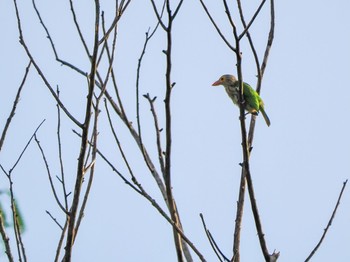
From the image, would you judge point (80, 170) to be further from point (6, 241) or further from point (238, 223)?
point (238, 223)

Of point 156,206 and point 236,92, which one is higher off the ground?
point 236,92

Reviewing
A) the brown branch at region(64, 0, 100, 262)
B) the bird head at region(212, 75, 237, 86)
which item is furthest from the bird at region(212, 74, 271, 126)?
the brown branch at region(64, 0, 100, 262)

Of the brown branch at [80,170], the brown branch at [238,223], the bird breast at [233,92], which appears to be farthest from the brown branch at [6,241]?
the bird breast at [233,92]

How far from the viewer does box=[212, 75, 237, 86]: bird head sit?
8.98 metres

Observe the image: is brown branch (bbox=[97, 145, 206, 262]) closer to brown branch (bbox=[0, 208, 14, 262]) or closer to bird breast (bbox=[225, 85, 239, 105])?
brown branch (bbox=[0, 208, 14, 262])

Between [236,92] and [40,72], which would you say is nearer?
[40,72]

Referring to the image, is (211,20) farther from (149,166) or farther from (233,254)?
(233,254)

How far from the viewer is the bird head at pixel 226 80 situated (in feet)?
29.5

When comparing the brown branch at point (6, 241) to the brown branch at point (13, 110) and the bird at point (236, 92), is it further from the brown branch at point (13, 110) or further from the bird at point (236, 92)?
the bird at point (236, 92)

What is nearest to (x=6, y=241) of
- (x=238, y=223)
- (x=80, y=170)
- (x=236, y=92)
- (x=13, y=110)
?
(x=80, y=170)

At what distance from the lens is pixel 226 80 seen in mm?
9070

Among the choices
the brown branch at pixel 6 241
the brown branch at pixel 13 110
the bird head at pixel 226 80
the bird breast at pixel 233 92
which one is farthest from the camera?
the bird head at pixel 226 80

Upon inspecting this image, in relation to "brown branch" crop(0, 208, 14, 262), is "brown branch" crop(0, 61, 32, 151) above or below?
above

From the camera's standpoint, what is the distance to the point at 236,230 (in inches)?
152
